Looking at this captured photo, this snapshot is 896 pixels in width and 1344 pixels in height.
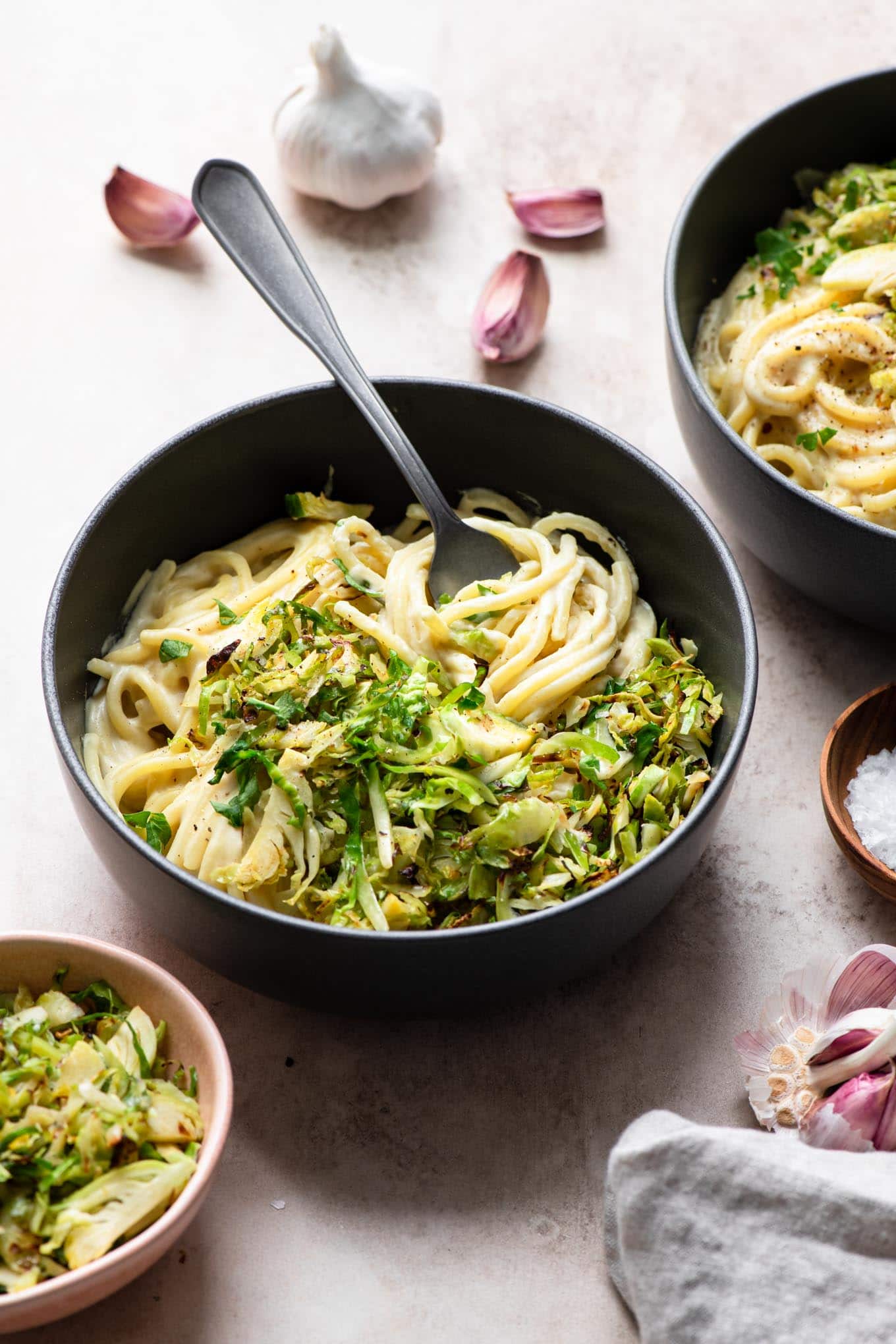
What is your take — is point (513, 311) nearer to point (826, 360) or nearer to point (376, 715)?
point (826, 360)

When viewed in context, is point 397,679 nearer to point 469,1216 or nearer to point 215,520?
point 215,520

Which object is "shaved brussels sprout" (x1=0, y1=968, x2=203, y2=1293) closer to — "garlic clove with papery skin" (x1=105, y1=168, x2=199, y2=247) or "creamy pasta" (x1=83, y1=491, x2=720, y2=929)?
"creamy pasta" (x1=83, y1=491, x2=720, y2=929)

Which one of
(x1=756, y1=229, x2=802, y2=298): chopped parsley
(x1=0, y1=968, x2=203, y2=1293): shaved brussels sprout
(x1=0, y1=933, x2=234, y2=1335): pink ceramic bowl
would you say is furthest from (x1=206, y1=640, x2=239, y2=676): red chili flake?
(x1=756, y1=229, x2=802, y2=298): chopped parsley

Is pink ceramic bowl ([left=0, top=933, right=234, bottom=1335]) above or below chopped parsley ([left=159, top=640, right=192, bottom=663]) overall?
below

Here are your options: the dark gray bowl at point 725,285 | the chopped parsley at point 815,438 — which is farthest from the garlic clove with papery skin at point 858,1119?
the chopped parsley at point 815,438

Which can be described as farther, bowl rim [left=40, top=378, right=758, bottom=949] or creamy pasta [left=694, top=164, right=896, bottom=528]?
creamy pasta [left=694, top=164, right=896, bottom=528]

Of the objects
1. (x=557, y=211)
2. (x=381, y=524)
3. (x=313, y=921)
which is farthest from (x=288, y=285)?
(x=313, y=921)

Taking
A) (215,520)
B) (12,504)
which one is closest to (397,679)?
(215,520)
